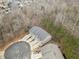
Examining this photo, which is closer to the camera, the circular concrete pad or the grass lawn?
the grass lawn

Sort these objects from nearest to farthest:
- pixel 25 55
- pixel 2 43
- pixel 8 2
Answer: pixel 25 55
pixel 2 43
pixel 8 2

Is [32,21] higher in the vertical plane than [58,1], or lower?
lower

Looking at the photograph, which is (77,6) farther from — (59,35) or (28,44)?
(28,44)

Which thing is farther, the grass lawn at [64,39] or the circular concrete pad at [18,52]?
the circular concrete pad at [18,52]

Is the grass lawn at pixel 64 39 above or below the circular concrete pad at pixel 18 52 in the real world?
above

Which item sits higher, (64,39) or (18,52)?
(64,39)

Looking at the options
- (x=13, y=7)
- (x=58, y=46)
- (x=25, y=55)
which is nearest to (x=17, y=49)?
(x=25, y=55)

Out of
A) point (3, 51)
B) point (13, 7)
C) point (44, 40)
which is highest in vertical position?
point (13, 7)

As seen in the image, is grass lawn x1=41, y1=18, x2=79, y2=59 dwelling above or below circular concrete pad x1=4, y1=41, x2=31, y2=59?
above
